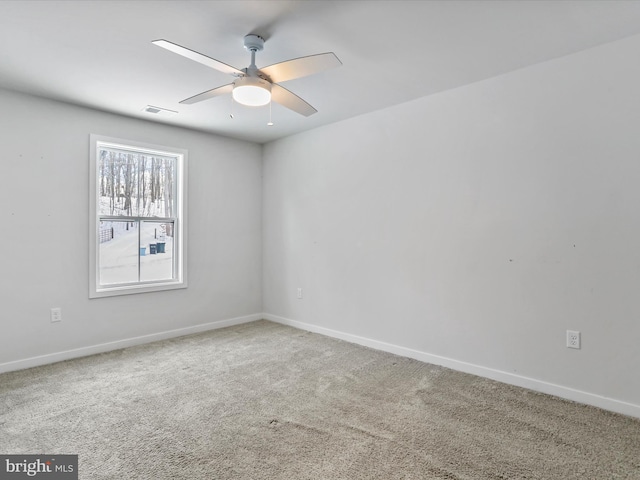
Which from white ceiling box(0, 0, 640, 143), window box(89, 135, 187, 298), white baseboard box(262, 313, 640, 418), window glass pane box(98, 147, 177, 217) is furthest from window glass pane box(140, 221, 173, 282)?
white baseboard box(262, 313, 640, 418)

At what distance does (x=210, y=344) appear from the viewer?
3.84 meters

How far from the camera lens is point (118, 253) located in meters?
3.84

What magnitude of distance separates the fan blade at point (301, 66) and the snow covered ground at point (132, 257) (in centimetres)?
265

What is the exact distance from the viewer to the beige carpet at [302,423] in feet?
5.97

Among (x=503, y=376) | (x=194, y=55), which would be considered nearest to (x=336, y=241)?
(x=503, y=376)

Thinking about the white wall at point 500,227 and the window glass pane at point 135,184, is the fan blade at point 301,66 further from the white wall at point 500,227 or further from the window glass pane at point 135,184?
the window glass pane at point 135,184

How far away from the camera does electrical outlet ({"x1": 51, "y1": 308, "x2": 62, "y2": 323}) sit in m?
3.33

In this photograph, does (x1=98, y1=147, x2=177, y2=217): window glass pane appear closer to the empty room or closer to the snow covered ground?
the empty room

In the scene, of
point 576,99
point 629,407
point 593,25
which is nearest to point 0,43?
point 593,25

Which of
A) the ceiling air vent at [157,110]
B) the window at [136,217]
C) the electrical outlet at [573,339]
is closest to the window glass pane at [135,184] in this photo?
the window at [136,217]

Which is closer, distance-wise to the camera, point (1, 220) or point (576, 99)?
point (576, 99)

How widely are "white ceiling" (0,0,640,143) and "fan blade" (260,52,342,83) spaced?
29 cm

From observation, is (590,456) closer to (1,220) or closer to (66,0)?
(66,0)

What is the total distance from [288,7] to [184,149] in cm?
268
